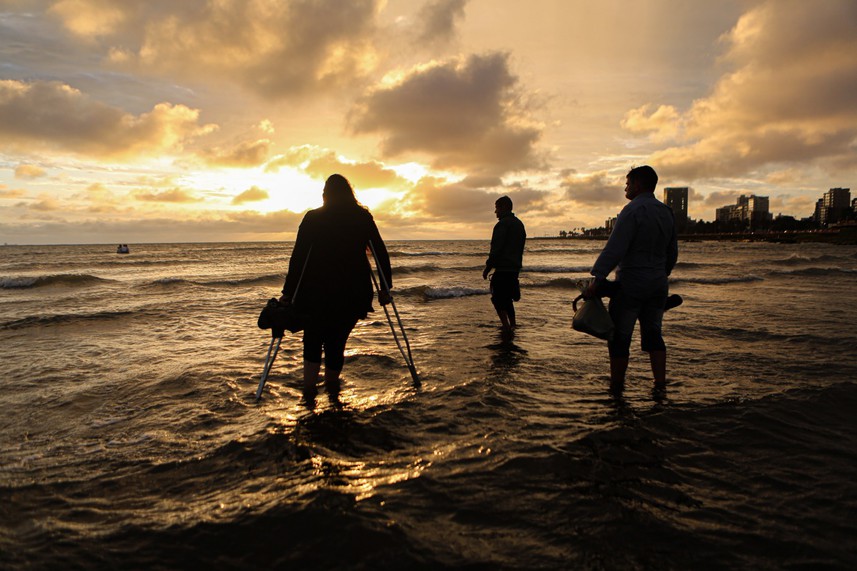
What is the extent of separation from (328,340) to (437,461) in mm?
2033

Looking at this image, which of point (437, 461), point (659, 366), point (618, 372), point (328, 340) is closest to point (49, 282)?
point (328, 340)

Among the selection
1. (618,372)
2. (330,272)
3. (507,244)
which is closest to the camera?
(330,272)

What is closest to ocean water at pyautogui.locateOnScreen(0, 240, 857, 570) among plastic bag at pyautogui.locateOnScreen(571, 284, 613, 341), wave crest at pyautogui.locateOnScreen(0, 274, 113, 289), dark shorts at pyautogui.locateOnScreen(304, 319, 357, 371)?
dark shorts at pyautogui.locateOnScreen(304, 319, 357, 371)

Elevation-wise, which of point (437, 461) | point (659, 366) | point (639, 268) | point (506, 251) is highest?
point (506, 251)

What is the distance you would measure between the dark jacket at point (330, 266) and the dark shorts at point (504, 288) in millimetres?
4647

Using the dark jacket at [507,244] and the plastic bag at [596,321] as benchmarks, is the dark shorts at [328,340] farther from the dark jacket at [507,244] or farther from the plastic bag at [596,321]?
the dark jacket at [507,244]

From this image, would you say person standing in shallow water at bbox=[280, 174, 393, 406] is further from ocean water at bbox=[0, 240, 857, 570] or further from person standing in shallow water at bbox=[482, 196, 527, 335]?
person standing in shallow water at bbox=[482, 196, 527, 335]

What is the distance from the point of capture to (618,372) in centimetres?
523

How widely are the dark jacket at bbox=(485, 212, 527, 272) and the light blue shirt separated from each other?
12.5 ft

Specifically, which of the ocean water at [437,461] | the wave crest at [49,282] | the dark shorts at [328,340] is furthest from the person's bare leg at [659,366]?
the wave crest at [49,282]

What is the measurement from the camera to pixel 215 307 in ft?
45.0

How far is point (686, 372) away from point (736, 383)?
0.66 metres

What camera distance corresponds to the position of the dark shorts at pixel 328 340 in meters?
4.84

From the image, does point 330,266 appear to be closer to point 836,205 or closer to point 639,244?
point 639,244
